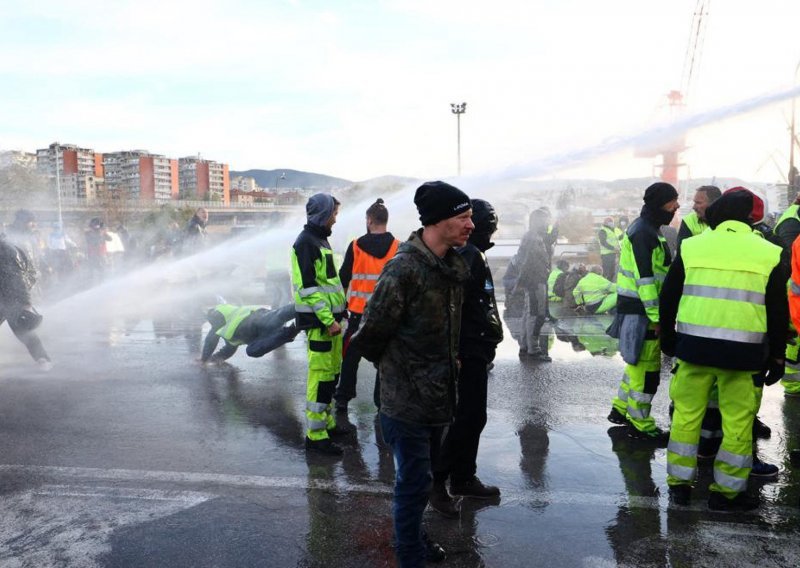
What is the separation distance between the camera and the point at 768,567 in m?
3.25

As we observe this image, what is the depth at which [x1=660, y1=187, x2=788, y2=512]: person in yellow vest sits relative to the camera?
150 inches

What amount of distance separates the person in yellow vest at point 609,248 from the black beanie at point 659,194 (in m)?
8.29

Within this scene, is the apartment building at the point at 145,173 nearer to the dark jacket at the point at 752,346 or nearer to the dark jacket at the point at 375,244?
the dark jacket at the point at 375,244

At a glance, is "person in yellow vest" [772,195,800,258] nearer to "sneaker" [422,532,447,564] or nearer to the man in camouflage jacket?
the man in camouflage jacket

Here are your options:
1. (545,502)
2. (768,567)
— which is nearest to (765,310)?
(768,567)

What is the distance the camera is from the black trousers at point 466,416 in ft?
13.2

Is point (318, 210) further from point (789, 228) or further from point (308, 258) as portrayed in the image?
point (789, 228)

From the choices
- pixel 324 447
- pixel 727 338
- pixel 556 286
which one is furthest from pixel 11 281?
pixel 556 286

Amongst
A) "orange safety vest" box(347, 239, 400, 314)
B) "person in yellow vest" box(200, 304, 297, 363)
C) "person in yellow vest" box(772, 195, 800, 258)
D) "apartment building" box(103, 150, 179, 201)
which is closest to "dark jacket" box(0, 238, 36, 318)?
"person in yellow vest" box(200, 304, 297, 363)

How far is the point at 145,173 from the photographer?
12188 centimetres

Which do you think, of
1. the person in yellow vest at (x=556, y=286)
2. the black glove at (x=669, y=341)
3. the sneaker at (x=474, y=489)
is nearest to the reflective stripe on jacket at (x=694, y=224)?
the black glove at (x=669, y=341)

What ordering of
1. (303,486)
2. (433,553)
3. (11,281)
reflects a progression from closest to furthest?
(433,553)
(303,486)
(11,281)

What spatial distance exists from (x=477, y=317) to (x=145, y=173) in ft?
424

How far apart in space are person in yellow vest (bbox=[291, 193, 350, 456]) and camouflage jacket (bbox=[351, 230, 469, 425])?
1761 mm
